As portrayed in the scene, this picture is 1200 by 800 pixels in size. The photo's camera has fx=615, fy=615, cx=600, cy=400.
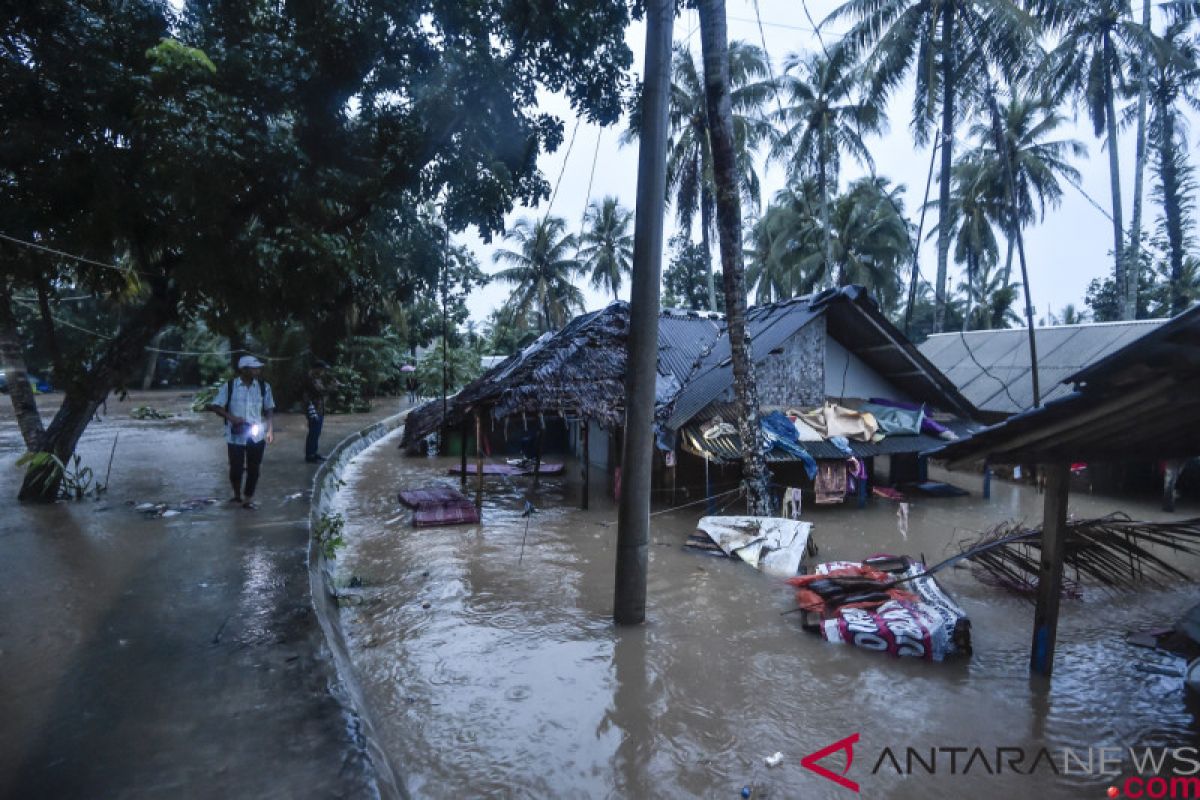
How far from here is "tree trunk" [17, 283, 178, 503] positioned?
7.85 meters

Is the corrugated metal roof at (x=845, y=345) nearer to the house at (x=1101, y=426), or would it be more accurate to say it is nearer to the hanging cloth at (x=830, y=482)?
the hanging cloth at (x=830, y=482)

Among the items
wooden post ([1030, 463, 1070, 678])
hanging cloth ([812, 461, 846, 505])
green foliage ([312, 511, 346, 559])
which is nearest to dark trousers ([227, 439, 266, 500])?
green foliage ([312, 511, 346, 559])

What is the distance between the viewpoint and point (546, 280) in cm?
3350

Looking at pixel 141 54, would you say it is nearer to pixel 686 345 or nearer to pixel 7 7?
pixel 7 7

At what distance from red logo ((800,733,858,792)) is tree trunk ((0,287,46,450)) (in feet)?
30.8

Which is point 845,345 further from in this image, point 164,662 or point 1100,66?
point 1100,66

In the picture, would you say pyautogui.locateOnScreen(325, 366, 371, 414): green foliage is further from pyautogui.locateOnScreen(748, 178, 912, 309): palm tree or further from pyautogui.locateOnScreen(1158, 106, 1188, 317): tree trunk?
pyautogui.locateOnScreen(1158, 106, 1188, 317): tree trunk

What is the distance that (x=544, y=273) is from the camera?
3341cm

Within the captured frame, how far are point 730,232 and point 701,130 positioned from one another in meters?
14.1

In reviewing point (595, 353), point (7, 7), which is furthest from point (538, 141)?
point (7, 7)

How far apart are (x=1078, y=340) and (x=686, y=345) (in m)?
10.4

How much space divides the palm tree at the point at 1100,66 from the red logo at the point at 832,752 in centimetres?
2138

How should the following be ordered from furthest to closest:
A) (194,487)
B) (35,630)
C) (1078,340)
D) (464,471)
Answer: (1078,340)
(464,471)
(194,487)
(35,630)

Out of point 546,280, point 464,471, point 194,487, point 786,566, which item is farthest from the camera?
point 546,280
